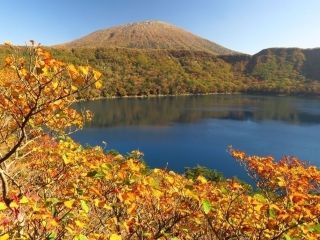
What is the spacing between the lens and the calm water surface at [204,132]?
67.1 meters

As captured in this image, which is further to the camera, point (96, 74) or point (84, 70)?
point (96, 74)

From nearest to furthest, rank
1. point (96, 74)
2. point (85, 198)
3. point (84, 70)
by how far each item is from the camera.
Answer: point (84, 70), point (96, 74), point (85, 198)

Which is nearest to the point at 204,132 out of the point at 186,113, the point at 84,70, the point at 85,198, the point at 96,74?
the point at 186,113

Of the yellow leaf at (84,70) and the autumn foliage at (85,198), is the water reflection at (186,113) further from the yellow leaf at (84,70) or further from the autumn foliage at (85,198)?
the yellow leaf at (84,70)

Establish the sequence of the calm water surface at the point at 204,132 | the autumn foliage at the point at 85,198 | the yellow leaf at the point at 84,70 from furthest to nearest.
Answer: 1. the calm water surface at the point at 204,132
2. the autumn foliage at the point at 85,198
3. the yellow leaf at the point at 84,70

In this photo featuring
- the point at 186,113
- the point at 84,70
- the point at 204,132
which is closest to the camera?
the point at 84,70

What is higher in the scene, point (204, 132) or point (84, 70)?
point (84, 70)

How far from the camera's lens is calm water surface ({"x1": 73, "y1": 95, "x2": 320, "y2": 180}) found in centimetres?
6706

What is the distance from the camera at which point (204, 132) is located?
90812 millimetres

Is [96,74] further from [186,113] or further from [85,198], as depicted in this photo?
[186,113]

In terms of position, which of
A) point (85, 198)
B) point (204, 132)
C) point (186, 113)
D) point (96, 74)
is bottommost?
point (186, 113)

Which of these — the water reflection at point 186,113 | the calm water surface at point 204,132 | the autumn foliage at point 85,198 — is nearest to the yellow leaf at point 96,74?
the autumn foliage at point 85,198

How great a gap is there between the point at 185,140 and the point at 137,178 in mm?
74105

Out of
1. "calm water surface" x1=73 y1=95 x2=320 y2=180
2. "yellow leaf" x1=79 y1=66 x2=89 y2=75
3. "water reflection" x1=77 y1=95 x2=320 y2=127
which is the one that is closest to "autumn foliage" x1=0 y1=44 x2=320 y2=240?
"yellow leaf" x1=79 y1=66 x2=89 y2=75
